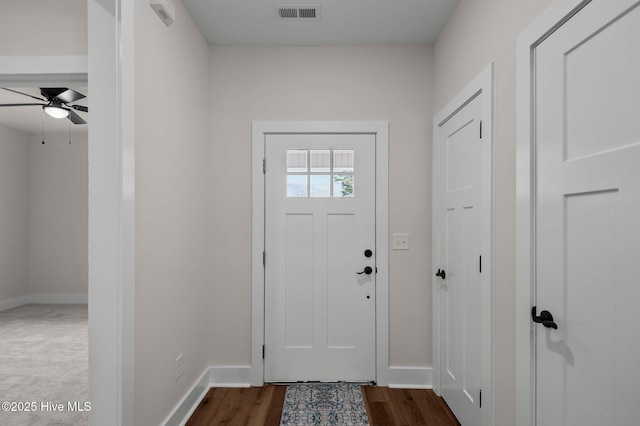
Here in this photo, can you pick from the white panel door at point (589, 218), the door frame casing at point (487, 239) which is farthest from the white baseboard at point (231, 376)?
the white panel door at point (589, 218)

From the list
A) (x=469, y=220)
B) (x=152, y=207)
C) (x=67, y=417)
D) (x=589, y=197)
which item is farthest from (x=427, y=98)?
(x=67, y=417)

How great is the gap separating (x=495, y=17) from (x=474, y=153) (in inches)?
27.8

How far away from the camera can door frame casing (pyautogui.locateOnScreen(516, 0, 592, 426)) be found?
1468 millimetres

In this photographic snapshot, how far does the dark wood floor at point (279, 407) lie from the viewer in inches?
90.4

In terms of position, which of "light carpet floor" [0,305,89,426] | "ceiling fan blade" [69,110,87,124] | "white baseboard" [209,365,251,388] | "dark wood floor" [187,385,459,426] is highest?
"ceiling fan blade" [69,110,87,124]

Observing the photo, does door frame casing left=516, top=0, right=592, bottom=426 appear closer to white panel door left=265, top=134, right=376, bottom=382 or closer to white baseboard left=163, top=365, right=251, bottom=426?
white panel door left=265, top=134, right=376, bottom=382

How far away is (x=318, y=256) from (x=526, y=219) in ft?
5.54

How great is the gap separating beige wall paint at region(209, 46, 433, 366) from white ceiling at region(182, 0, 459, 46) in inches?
4.7

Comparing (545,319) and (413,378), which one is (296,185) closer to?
(413,378)

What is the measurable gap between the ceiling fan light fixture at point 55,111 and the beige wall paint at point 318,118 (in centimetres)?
98

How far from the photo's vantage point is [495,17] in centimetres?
180

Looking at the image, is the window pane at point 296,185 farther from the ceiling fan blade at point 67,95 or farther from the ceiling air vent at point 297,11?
the ceiling fan blade at point 67,95

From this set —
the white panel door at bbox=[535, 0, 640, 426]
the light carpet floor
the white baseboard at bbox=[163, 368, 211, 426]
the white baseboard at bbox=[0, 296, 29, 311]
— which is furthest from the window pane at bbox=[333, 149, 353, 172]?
the white baseboard at bbox=[0, 296, 29, 311]

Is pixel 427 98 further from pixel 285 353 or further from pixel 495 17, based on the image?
pixel 285 353
